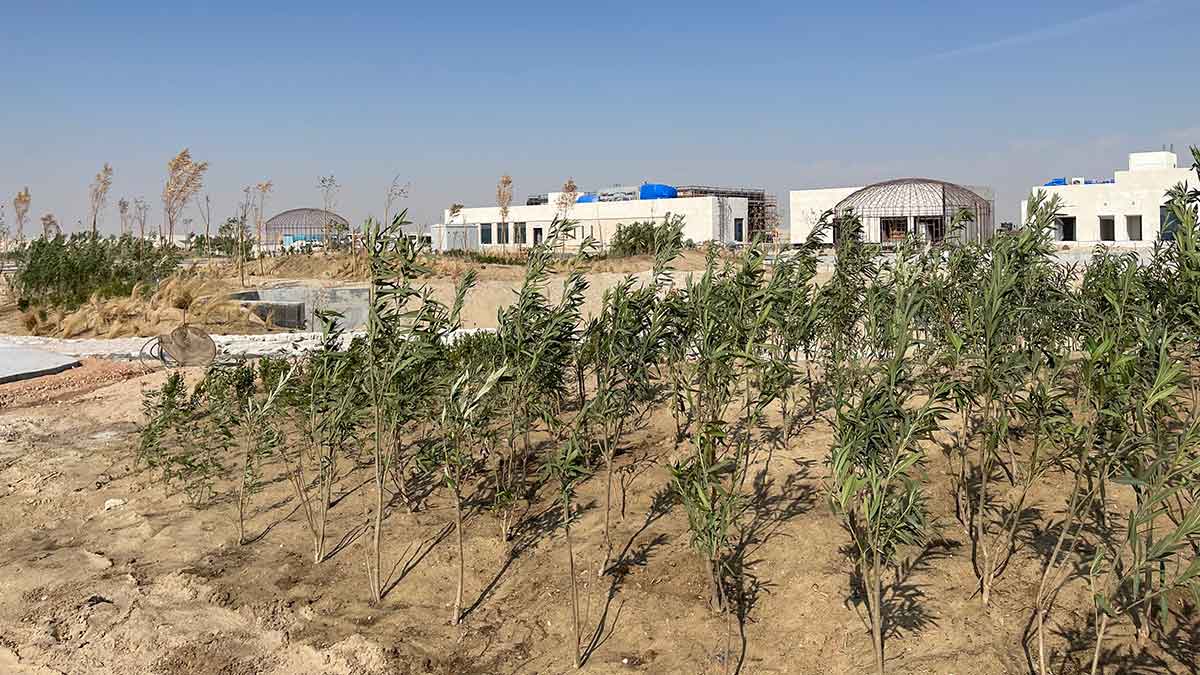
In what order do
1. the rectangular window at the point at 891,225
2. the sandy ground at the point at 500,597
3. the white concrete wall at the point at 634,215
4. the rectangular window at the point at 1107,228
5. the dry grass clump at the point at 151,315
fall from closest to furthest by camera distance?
the sandy ground at the point at 500,597, the dry grass clump at the point at 151,315, the rectangular window at the point at 1107,228, the rectangular window at the point at 891,225, the white concrete wall at the point at 634,215

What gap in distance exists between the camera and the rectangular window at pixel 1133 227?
143 feet

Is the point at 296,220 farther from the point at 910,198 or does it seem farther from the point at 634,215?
the point at 910,198

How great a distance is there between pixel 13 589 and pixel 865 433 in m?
6.61

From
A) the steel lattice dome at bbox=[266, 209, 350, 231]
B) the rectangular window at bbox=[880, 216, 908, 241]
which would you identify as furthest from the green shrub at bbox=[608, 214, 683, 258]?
the steel lattice dome at bbox=[266, 209, 350, 231]

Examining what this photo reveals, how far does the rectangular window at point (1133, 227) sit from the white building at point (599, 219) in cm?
1858

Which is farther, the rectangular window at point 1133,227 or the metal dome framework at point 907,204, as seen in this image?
the metal dome framework at point 907,204

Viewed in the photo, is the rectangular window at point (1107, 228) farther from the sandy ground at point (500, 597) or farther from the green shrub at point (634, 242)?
the sandy ground at point (500, 597)

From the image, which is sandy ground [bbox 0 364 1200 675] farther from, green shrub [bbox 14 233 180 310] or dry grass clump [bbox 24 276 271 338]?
green shrub [bbox 14 233 180 310]

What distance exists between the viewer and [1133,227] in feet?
144

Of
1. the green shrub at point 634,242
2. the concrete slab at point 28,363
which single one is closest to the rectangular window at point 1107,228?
the green shrub at point 634,242

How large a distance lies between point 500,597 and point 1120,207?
4498 centimetres

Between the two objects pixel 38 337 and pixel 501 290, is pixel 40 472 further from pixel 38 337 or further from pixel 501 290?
pixel 501 290

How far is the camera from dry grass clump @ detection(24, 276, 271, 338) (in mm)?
20609

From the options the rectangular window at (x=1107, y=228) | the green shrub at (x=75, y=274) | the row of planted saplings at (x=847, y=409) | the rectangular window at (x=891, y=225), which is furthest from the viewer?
the rectangular window at (x=891, y=225)
